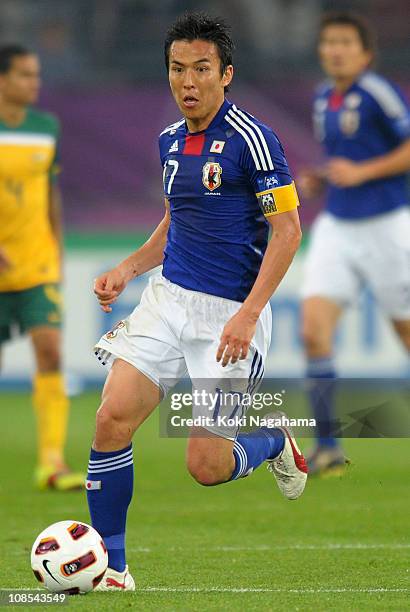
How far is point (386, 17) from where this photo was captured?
1562 centimetres

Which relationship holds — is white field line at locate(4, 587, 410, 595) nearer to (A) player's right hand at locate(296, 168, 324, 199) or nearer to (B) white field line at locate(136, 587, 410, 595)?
(B) white field line at locate(136, 587, 410, 595)

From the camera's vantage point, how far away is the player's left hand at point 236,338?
5105mm

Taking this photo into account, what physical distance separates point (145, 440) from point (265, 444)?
513 cm

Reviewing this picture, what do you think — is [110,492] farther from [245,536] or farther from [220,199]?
[245,536]

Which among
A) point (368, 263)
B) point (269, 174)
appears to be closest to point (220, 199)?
point (269, 174)

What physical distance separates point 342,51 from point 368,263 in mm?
1342

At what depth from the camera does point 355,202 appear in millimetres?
8953

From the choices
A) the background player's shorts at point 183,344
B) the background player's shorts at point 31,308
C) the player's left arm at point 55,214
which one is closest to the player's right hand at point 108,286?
the background player's shorts at point 183,344

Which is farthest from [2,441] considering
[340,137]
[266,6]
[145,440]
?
[266,6]

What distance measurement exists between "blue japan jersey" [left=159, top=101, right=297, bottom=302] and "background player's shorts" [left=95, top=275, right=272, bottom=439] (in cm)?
7

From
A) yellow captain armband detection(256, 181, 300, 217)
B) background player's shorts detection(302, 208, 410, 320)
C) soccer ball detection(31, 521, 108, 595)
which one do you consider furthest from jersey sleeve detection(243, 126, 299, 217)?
background player's shorts detection(302, 208, 410, 320)

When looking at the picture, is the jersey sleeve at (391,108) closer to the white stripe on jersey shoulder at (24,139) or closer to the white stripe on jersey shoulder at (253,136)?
the white stripe on jersey shoulder at (24,139)

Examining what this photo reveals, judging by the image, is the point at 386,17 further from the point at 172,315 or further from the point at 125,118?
the point at 172,315

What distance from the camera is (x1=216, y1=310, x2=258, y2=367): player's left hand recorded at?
511 cm
